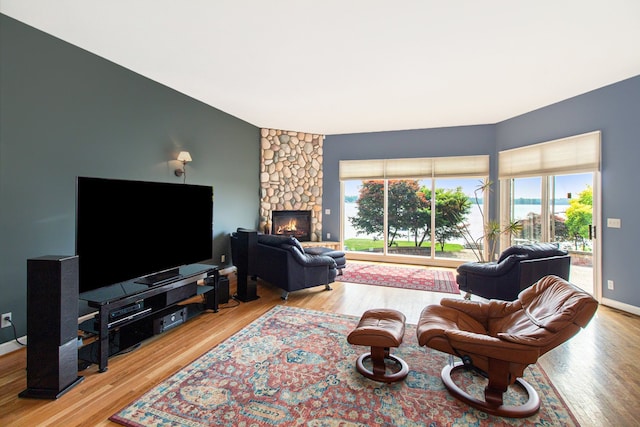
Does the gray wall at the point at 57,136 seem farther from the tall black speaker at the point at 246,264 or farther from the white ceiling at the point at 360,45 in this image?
the tall black speaker at the point at 246,264

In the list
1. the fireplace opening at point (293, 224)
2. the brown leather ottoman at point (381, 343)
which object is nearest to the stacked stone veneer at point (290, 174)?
the fireplace opening at point (293, 224)

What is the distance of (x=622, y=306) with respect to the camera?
149 inches

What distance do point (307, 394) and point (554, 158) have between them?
201 inches

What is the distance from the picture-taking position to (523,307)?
2.38 meters

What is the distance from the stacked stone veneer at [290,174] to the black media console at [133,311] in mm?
3187

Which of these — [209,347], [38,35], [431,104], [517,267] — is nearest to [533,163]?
[431,104]

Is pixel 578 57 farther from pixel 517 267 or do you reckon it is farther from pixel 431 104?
pixel 517 267

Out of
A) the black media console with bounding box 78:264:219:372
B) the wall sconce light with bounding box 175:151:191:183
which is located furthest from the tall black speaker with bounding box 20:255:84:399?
the wall sconce light with bounding box 175:151:191:183

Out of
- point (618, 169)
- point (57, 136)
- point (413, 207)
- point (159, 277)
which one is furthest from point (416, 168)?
point (57, 136)

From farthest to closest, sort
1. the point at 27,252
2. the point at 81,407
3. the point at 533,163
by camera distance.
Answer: the point at 533,163, the point at 27,252, the point at 81,407

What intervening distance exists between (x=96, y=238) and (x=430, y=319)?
2898 millimetres

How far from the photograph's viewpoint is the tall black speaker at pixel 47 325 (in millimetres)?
2053

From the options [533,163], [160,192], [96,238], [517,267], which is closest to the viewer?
[96,238]

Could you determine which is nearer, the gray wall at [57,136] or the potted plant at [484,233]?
the gray wall at [57,136]
